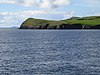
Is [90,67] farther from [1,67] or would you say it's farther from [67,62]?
[1,67]

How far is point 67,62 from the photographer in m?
66.1

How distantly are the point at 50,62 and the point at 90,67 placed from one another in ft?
34.5

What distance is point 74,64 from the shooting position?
62.9 metres

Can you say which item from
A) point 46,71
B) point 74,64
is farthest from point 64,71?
point 74,64

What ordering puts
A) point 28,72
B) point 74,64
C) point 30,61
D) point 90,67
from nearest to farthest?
point 28,72, point 90,67, point 74,64, point 30,61

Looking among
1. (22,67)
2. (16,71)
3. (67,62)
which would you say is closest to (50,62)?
(67,62)

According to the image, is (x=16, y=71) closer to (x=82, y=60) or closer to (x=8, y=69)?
(x=8, y=69)

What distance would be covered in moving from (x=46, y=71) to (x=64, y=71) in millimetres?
3191

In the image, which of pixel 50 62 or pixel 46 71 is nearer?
pixel 46 71

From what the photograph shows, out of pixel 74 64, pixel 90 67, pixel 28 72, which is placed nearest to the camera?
pixel 28 72

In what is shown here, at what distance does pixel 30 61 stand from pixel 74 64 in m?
10.7

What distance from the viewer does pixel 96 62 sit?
65.2m

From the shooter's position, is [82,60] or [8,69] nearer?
[8,69]

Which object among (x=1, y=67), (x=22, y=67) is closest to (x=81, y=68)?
(x=22, y=67)
